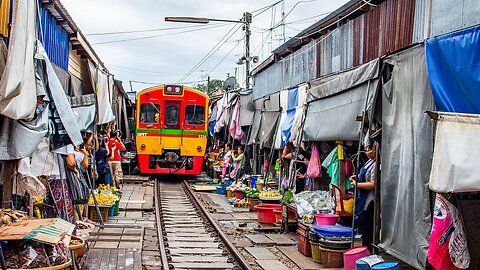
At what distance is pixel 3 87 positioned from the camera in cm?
551

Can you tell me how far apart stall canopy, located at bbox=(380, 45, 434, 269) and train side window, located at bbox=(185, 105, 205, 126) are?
48.9 feet

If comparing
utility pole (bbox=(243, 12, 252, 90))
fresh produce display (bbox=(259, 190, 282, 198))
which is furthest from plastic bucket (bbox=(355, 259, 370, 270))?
utility pole (bbox=(243, 12, 252, 90))

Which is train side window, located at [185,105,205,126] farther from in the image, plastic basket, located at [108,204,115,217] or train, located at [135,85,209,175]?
plastic basket, located at [108,204,115,217]

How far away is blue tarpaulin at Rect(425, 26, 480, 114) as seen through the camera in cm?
576

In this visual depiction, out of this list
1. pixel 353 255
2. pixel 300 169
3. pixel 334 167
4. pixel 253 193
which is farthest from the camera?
pixel 253 193

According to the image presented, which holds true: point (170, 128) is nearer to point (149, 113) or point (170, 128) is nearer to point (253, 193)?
point (149, 113)

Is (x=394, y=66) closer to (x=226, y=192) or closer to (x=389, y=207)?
(x=389, y=207)

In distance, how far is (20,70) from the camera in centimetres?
584

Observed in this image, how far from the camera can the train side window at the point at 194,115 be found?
886 inches

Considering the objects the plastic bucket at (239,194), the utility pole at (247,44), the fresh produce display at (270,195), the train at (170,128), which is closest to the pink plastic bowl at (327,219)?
the fresh produce display at (270,195)

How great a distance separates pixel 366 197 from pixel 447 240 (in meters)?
2.90

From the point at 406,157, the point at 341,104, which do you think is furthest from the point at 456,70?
the point at 341,104

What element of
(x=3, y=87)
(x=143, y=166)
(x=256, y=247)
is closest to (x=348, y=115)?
(x=256, y=247)

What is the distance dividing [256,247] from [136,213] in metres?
4.98
